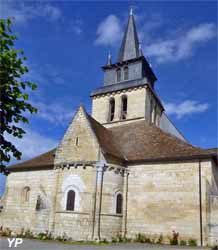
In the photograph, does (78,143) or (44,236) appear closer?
(44,236)

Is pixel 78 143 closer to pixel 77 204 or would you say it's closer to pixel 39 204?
pixel 77 204

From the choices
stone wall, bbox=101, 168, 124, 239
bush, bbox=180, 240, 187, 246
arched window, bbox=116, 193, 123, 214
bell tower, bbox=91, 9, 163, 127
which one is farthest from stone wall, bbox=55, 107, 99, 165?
bell tower, bbox=91, 9, 163, 127

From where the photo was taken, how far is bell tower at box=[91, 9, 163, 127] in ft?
88.3

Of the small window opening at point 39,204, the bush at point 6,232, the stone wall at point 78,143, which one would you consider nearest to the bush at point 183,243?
the stone wall at point 78,143

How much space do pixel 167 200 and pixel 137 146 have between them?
439cm

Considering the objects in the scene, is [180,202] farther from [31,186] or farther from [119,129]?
[31,186]

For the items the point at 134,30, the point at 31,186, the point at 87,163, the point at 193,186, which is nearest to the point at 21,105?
the point at 87,163

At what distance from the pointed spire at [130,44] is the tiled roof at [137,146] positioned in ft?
35.2

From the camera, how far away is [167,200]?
15.8m

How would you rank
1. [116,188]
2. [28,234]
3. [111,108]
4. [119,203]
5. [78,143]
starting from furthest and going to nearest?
[111,108] → [28,234] → [78,143] → [119,203] → [116,188]

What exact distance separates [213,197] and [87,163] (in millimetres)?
7320

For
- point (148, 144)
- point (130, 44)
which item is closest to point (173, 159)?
point (148, 144)

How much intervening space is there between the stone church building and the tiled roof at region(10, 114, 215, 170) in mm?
63

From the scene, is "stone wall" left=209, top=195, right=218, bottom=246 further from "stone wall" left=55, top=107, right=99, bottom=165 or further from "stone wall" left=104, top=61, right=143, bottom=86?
"stone wall" left=104, top=61, right=143, bottom=86
